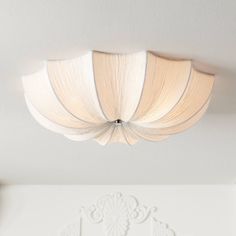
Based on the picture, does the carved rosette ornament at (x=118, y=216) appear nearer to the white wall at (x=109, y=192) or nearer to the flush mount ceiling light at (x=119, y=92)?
the white wall at (x=109, y=192)

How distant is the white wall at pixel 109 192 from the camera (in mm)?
3396

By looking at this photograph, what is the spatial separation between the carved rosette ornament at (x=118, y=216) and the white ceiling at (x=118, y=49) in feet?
1.90

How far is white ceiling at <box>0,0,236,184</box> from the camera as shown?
1394 mm

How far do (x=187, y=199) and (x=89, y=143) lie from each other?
121 centimetres

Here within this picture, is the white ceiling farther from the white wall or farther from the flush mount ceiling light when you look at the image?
the white wall

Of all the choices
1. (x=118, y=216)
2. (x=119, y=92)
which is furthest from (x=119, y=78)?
(x=118, y=216)

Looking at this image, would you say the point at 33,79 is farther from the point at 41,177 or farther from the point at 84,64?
the point at 41,177

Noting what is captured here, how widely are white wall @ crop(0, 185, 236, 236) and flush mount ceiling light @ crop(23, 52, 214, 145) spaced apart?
5.83 feet

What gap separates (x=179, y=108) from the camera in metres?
1.73

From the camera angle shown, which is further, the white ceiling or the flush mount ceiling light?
the flush mount ceiling light

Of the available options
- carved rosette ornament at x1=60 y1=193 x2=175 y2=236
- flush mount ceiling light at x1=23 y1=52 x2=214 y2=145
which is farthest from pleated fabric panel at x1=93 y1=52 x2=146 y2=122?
carved rosette ornament at x1=60 y1=193 x2=175 y2=236

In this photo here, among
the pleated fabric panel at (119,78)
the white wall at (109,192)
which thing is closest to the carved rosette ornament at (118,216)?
the white wall at (109,192)

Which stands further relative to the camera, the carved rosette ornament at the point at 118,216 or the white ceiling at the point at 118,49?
the carved rosette ornament at the point at 118,216

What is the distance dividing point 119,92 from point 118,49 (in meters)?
0.17
